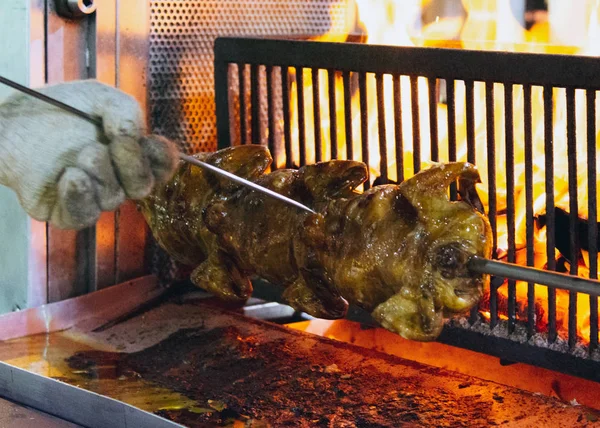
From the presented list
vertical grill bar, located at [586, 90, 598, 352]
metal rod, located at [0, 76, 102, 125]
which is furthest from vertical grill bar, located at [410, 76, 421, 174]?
metal rod, located at [0, 76, 102, 125]

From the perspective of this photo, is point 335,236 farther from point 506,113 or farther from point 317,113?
point 317,113

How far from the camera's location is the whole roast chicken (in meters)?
1.90

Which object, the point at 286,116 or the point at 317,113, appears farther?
the point at 286,116

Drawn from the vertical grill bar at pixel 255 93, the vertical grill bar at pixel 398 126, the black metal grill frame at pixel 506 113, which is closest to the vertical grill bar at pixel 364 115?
the black metal grill frame at pixel 506 113

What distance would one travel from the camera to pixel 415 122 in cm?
249

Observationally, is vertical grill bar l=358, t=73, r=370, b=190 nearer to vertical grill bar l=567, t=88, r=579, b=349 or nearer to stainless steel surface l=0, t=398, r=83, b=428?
vertical grill bar l=567, t=88, r=579, b=349

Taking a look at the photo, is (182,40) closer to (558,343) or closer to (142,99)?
(142,99)

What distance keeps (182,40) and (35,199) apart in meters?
1.41

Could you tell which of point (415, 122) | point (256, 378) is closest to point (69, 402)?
point (256, 378)

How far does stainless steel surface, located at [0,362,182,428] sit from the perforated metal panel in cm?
99

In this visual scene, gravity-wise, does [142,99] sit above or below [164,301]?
above

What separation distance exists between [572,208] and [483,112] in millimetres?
867

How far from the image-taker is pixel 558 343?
238cm

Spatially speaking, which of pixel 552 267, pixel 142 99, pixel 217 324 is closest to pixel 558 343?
pixel 552 267
